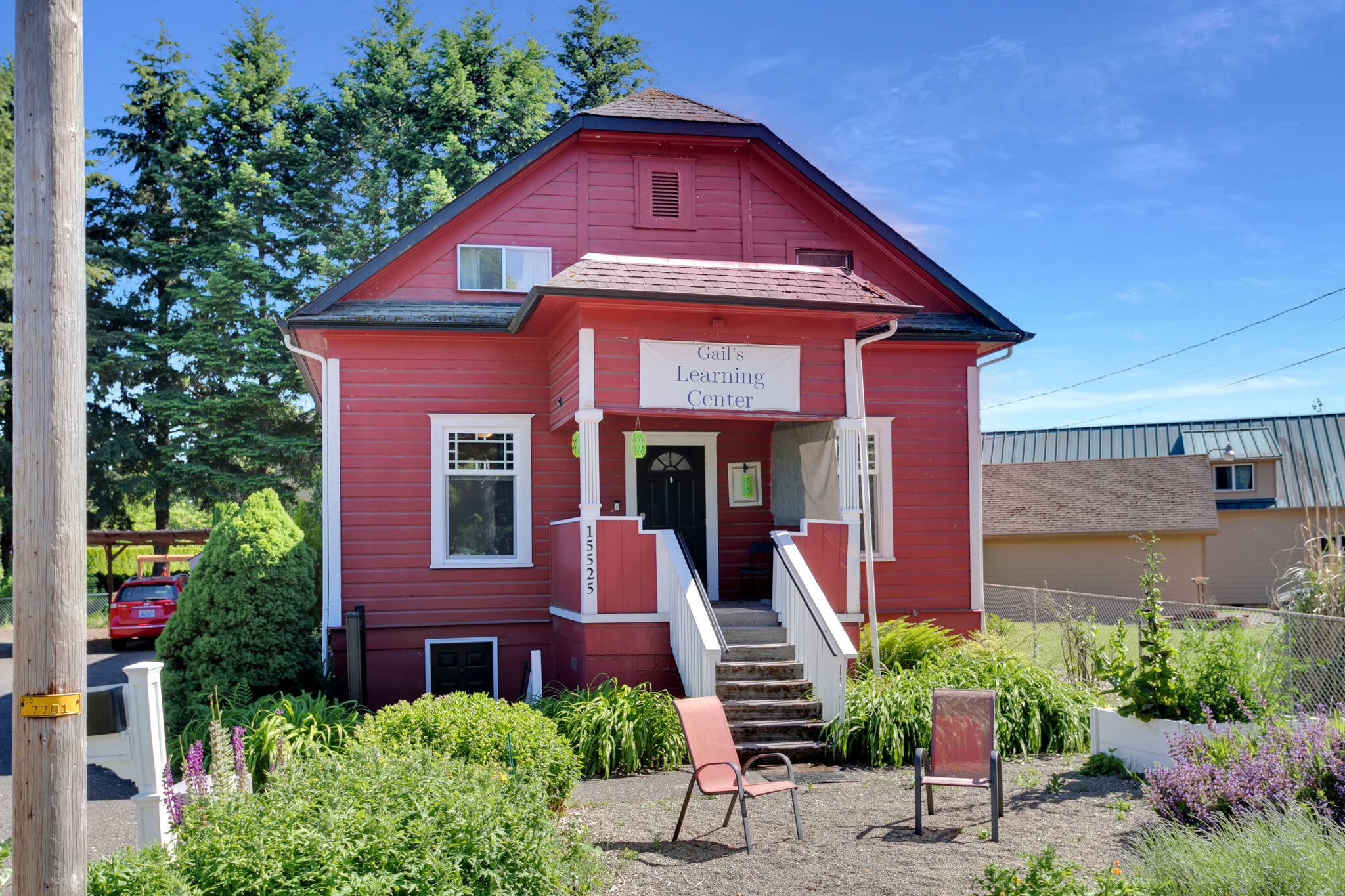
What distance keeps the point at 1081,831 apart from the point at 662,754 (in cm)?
378

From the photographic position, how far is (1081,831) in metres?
7.16

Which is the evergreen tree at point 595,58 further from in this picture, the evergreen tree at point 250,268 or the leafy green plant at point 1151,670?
the leafy green plant at point 1151,670

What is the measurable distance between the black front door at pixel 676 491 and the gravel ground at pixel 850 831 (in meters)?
4.72

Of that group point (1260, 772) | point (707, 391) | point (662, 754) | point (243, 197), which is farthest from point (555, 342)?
point (243, 197)

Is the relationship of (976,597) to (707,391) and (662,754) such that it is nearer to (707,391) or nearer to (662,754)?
(707,391)

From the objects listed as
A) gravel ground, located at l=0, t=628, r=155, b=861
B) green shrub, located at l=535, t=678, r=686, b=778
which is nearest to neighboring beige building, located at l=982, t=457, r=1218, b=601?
green shrub, located at l=535, t=678, r=686, b=778

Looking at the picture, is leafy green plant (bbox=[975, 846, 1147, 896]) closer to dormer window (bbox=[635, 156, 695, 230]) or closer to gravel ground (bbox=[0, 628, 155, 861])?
gravel ground (bbox=[0, 628, 155, 861])

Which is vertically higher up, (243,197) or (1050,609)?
(243,197)

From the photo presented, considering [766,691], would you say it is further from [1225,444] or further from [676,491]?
[1225,444]

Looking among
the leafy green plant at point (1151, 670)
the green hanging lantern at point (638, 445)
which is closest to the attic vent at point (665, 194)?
the green hanging lantern at point (638, 445)

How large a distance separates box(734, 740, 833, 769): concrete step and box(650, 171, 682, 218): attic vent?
715cm

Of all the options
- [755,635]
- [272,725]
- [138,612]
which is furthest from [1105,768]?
[138,612]

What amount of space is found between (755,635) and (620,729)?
7.37 feet

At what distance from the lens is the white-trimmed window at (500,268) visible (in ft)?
44.0
